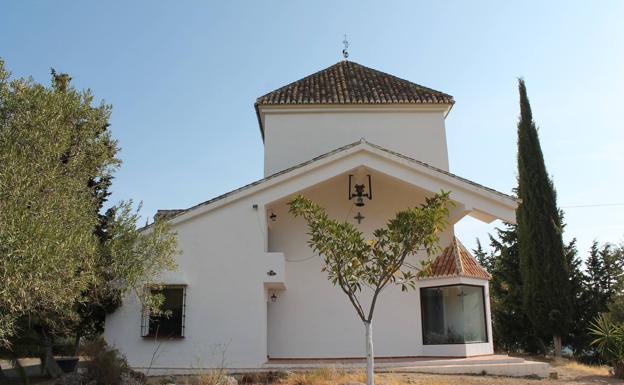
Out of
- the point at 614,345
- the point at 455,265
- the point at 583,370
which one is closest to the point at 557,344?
the point at 583,370

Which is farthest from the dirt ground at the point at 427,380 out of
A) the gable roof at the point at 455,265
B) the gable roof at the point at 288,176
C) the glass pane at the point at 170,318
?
the gable roof at the point at 288,176

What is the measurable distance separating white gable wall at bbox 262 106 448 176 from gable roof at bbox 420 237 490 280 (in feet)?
13.3

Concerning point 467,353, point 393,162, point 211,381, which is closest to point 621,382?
point 467,353

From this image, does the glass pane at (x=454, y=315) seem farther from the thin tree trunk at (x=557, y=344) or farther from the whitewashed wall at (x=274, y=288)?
the thin tree trunk at (x=557, y=344)

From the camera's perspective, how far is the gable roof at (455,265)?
17172 mm

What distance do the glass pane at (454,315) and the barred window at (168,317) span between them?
7533 mm

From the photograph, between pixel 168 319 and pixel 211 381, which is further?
pixel 168 319

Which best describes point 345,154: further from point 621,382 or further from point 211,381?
point 621,382

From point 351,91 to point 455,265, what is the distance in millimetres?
8152

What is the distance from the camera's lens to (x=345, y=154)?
17094 mm

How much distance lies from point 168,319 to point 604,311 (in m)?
17.8

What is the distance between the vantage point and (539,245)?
78.1 feet

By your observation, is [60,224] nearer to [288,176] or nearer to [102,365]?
[102,365]

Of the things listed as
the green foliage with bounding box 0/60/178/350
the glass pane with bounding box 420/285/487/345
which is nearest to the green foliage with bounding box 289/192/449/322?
the green foliage with bounding box 0/60/178/350
